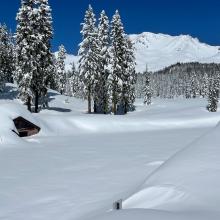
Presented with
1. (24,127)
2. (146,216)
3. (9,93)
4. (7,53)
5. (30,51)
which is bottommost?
(146,216)

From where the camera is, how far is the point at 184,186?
507 inches

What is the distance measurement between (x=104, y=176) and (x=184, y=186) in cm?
724

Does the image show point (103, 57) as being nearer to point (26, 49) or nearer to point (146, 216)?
point (26, 49)

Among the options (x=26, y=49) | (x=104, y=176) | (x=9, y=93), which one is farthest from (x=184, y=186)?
(x=9, y=93)

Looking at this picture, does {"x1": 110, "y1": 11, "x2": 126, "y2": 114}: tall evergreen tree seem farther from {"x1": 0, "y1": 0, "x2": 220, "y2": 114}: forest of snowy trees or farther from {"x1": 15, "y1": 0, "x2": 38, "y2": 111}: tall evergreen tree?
{"x1": 15, "y1": 0, "x2": 38, "y2": 111}: tall evergreen tree

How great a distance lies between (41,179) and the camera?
765 inches

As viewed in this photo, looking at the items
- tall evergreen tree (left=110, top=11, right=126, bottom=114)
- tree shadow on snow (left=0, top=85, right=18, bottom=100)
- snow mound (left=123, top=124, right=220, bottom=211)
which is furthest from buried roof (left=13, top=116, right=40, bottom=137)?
tree shadow on snow (left=0, top=85, right=18, bottom=100)

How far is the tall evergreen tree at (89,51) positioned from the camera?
205ft

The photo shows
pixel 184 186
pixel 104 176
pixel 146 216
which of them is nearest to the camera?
pixel 146 216

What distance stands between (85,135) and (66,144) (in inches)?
287

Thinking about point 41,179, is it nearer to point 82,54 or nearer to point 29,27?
point 29,27

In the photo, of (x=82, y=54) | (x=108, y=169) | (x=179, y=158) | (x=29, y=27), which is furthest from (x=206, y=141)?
(x=82, y=54)

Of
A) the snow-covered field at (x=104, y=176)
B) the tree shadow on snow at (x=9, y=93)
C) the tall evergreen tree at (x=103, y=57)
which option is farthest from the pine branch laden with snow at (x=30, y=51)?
the tree shadow on snow at (x=9, y=93)

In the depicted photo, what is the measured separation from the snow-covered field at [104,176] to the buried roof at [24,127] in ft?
1.93
